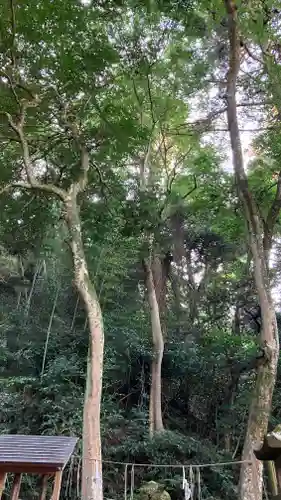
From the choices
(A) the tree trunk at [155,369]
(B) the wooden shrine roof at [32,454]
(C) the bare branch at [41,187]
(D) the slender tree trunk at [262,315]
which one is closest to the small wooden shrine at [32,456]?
(B) the wooden shrine roof at [32,454]

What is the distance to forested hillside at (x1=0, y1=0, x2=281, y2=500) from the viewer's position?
594cm

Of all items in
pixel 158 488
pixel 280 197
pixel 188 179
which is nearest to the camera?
pixel 158 488

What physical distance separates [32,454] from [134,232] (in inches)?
205

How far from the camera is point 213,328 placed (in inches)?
418

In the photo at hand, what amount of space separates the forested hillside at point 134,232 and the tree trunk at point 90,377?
24 mm

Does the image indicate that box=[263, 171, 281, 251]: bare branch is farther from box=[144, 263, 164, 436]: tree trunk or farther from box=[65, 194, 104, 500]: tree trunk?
box=[65, 194, 104, 500]: tree trunk

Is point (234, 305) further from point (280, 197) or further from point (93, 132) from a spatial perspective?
point (93, 132)

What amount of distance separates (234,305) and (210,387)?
2561 mm

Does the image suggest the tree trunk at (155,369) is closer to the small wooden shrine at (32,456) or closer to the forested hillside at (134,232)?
the forested hillside at (134,232)

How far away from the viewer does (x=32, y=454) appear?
366 cm

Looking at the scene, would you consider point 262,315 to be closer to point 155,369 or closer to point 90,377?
point 90,377

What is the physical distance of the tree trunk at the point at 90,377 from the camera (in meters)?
4.75

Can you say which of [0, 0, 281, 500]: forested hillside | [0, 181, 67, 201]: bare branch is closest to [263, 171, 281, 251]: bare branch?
[0, 0, 281, 500]: forested hillside

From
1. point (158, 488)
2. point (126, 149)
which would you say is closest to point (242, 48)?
point (126, 149)
